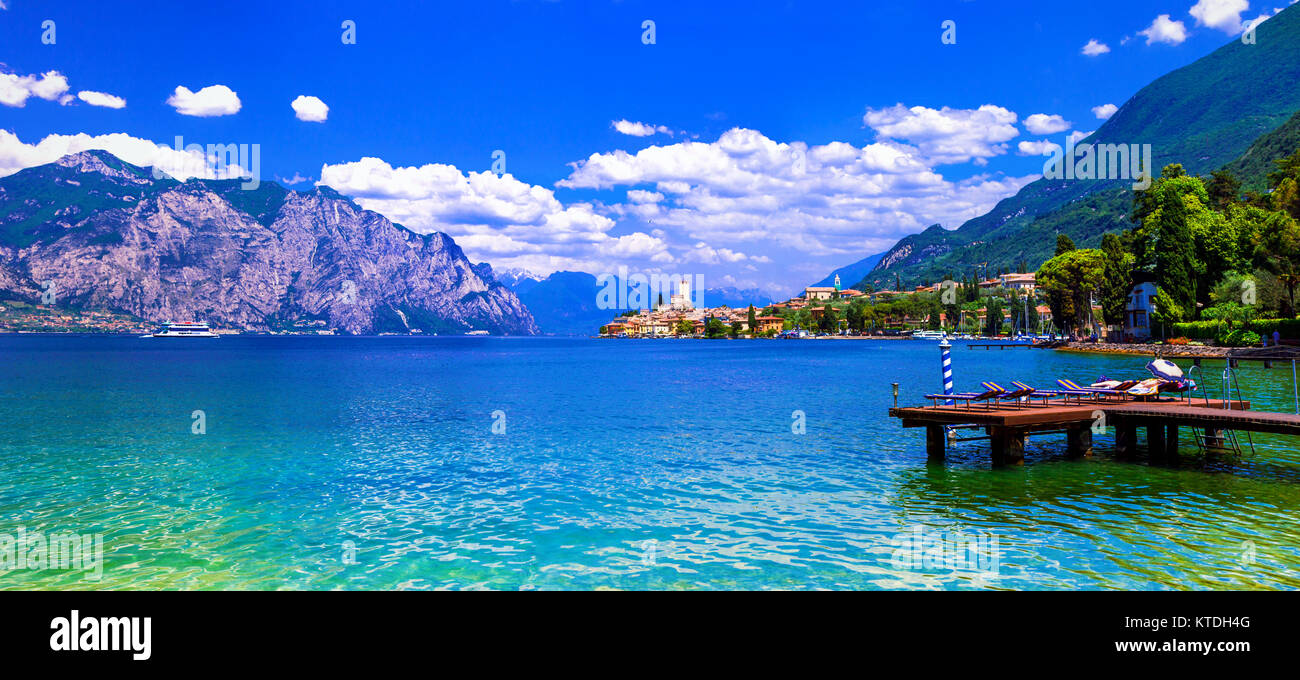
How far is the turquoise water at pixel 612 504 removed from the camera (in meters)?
15.1

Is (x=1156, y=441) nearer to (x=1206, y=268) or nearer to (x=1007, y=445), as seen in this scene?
(x=1007, y=445)

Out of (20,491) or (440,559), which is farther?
(20,491)

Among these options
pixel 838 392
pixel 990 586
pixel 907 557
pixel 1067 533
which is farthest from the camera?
pixel 838 392

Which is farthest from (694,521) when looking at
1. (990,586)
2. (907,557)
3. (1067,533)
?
(1067,533)

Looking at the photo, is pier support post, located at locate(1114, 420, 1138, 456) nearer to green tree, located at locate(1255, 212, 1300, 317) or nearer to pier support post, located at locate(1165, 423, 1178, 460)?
pier support post, located at locate(1165, 423, 1178, 460)

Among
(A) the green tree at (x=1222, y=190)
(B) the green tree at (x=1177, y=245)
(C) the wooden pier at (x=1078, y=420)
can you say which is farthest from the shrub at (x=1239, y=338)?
(C) the wooden pier at (x=1078, y=420)

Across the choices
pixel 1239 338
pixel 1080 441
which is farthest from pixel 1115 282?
pixel 1080 441

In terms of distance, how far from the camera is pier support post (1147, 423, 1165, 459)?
27719 mm

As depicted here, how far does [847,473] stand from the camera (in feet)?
84.7

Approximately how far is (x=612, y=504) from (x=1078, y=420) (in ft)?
61.6

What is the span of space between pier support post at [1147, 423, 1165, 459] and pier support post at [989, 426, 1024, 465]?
5.73 meters

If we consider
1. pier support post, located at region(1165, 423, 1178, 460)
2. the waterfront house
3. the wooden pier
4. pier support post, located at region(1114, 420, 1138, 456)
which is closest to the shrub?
the waterfront house
